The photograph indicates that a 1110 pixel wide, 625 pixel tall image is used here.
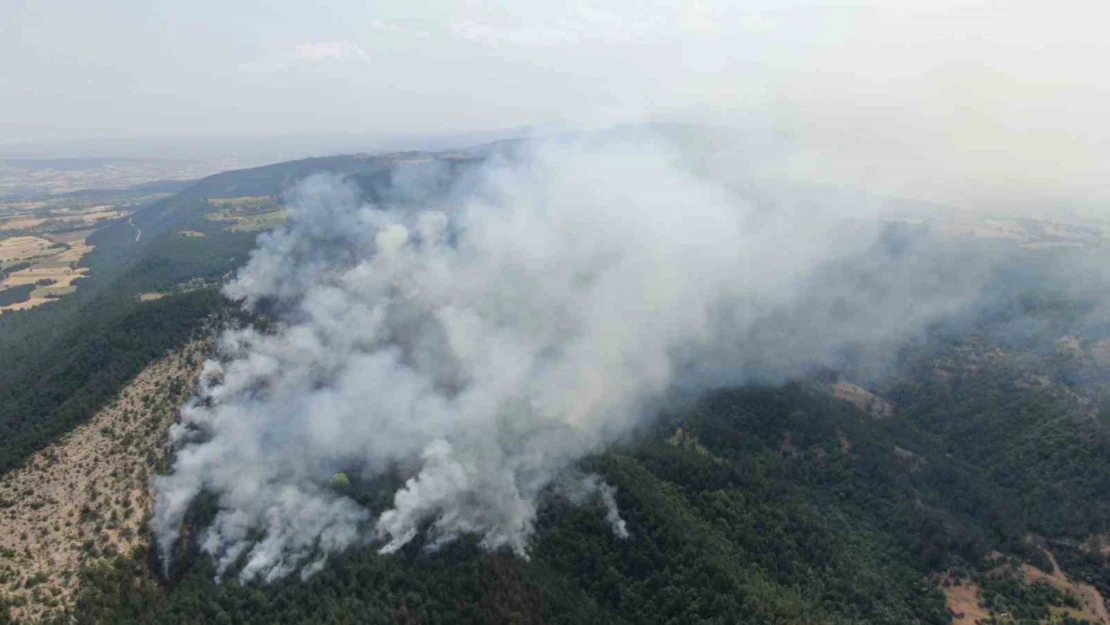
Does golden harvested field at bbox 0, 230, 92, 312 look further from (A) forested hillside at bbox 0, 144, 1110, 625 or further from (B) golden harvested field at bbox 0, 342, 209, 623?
(B) golden harvested field at bbox 0, 342, 209, 623

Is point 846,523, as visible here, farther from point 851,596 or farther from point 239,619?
point 239,619

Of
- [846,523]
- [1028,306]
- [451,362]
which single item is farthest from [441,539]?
[1028,306]

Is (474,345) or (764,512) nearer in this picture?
(764,512)

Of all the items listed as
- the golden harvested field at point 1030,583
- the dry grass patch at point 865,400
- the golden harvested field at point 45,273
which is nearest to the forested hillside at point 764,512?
the golden harvested field at point 1030,583

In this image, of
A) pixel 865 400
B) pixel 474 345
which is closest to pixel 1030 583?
pixel 865 400

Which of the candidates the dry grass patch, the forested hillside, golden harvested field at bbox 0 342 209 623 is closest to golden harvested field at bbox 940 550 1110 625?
the forested hillside

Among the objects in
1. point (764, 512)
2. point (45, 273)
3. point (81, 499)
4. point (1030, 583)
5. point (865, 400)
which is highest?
point (45, 273)

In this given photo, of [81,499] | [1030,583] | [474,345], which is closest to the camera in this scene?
[81,499]

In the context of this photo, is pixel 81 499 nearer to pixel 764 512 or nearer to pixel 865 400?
pixel 764 512
